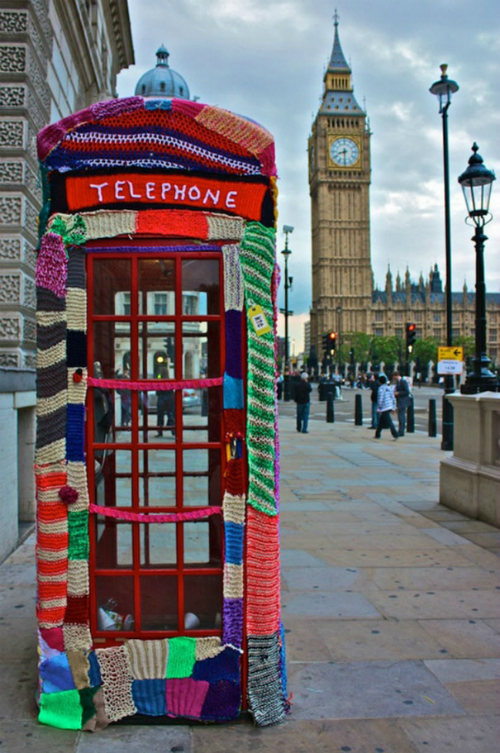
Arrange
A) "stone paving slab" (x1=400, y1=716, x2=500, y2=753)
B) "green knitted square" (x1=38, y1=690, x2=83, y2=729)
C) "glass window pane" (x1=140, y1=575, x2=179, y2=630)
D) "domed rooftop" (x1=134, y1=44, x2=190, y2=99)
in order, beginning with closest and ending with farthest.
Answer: "stone paving slab" (x1=400, y1=716, x2=500, y2=753) → "green knitted square" (x1=38, y1=690, x2=83, y2=729) → "glass window pane" (x1=140, y1=575, x2=179, y2=630) → "domed rooftop" (x1=134, y1=44, x2=190, y2=99)

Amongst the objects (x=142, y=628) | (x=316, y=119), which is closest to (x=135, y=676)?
(x=142, y=628)

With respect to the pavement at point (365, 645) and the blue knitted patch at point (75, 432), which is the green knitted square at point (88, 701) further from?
the blue knitted patch at point (75, 432)

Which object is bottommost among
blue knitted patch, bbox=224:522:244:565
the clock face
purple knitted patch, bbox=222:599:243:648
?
purple knitted patch, bbox=222:599:243:648

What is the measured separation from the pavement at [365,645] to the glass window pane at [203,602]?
0.46 m

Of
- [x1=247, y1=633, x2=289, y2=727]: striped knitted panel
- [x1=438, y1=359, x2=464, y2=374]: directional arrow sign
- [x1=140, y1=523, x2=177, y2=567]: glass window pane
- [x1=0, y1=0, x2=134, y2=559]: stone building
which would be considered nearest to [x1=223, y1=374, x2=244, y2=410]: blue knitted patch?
[x1=140, y1=523, x2=177, y2=567]: glass window pane

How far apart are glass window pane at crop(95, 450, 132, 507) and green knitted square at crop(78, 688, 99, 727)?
3.14 feet

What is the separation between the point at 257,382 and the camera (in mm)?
3105

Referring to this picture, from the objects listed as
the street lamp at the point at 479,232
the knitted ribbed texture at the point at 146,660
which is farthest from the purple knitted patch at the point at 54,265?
the street lamp at the point at 479,232

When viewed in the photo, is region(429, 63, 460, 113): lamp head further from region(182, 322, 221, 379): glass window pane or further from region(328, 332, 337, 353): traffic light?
region(328, 332, 337, 353): traffic light

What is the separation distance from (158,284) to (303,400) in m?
15.1

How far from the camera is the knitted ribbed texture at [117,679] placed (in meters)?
3.04

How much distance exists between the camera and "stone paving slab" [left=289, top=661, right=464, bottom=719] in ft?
10.3

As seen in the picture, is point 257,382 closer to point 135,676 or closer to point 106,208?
point 106,208

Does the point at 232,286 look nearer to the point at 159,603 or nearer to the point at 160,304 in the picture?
the point at 160,304
